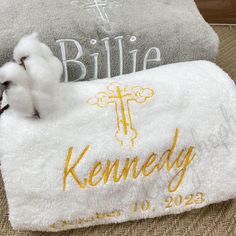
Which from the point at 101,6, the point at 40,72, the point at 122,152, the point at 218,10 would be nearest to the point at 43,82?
the point at 40,72

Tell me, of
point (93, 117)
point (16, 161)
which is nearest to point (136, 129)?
point (93, 117)

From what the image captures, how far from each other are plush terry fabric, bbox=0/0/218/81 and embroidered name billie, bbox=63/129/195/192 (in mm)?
161

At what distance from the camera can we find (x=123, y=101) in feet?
1.52

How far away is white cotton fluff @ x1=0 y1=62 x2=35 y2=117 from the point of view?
41cm

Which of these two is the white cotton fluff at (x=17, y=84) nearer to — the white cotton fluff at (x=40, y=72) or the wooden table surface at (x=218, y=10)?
the white cotton fluff at (x=40, y=72)

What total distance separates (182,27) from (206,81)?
0.13 meters

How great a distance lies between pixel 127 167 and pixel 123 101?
9 centimetres

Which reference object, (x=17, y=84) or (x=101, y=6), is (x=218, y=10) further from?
(x=17, y=84)

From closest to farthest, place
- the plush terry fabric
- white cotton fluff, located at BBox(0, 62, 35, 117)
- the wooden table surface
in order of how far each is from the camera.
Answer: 1. white cotton fluff, located at BBox(0, 62, 35, 117)
2. the plush terry fabric
3. the wooden table surface

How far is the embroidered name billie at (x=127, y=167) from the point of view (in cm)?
43

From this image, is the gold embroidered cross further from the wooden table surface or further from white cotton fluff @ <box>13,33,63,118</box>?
the wooden table surface

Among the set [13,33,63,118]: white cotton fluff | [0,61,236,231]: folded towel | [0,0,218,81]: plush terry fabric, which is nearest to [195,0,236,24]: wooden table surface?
[0,0,218,81]: plush terry fabric

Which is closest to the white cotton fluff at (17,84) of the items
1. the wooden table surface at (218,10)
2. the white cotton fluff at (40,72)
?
the white cotton fluff at (40,72)

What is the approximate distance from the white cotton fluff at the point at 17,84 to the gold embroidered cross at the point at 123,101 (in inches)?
3.4
